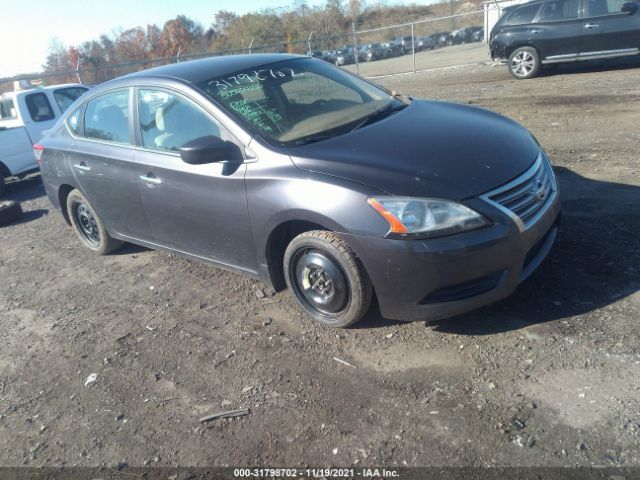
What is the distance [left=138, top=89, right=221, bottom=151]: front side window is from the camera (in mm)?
3782

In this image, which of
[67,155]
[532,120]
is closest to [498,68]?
[532,120]

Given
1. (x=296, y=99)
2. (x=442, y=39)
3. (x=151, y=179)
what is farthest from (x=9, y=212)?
(x=442, y=39)

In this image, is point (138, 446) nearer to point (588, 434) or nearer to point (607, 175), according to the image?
point (588, 434)

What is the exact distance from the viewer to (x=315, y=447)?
2.62 m

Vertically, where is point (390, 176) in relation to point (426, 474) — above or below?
above

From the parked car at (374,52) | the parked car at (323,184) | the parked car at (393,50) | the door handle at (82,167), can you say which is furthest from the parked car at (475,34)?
the door handle at (82,167)

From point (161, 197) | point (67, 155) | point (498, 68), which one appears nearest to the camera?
point (161, 197)

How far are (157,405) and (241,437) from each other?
68 cm

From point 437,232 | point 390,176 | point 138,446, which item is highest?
point 390,176

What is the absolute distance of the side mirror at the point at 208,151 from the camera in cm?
341

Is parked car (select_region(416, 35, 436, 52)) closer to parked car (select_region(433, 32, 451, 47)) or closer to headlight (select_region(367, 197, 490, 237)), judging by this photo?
parked car (select_region(433, 32, 451, 47))

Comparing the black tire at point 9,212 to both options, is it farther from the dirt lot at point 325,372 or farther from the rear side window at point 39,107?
the dirt lot at point 325,372

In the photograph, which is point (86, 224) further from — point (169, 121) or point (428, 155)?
point (428, 155)

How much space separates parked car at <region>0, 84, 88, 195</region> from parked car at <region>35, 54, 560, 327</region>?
547 centimetres
